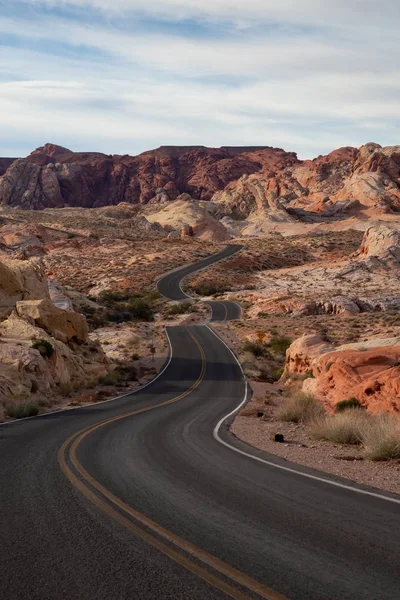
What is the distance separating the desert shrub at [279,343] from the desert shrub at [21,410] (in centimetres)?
2585

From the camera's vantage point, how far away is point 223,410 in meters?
22.5

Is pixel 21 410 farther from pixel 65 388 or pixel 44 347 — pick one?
pixel 44 347

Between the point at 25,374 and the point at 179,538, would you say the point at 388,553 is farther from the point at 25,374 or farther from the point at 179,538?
the point at 25,374

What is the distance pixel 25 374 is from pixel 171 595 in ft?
66.0

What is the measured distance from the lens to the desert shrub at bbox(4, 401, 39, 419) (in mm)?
18781

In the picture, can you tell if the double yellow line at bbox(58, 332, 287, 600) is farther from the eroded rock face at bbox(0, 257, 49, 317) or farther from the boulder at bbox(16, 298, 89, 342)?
the eroded rock face at bbox(0, 257, 49, 317)

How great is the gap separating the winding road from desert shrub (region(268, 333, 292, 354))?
98.4 ft

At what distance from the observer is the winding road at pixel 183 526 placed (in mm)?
4895

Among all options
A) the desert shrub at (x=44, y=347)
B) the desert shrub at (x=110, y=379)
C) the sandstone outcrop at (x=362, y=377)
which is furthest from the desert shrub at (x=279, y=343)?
the desert shrub at (x=44, y=347)

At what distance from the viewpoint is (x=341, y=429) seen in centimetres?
1366

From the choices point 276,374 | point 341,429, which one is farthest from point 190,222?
point 341,429

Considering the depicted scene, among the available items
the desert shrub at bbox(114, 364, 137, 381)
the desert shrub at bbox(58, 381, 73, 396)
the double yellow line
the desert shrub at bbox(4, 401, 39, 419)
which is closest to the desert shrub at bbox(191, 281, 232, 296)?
the desert shrub at bbox(114, 364, 137, 381)

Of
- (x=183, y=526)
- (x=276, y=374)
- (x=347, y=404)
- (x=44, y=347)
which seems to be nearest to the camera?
(x=183, y=526)

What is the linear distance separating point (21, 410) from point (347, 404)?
1103 centimetres
